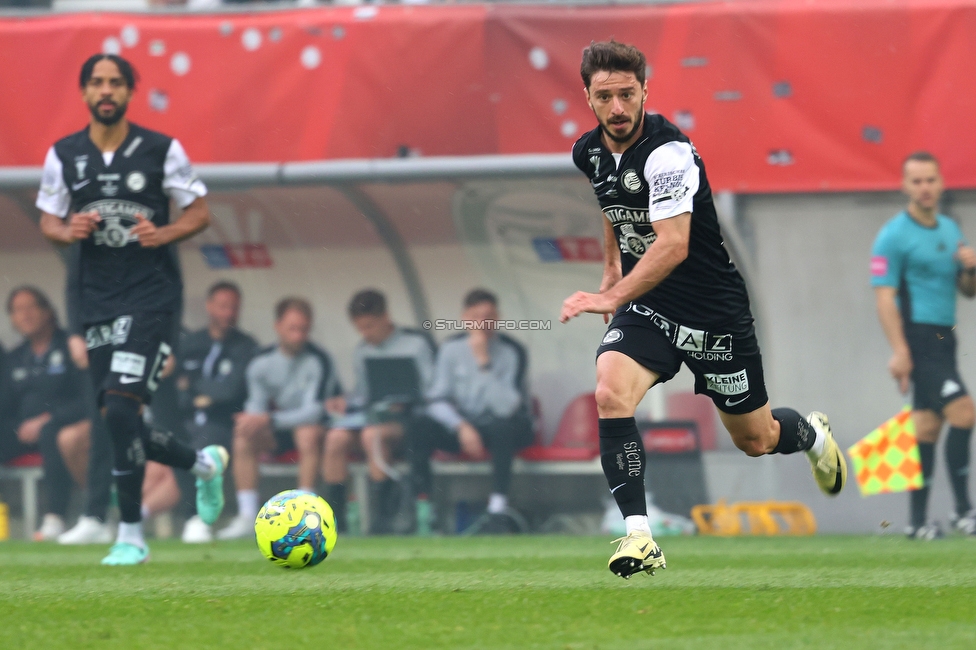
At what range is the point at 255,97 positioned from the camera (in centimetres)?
918

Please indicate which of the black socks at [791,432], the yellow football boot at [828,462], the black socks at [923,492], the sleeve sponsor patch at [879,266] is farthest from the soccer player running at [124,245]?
the black socks at [923,492]

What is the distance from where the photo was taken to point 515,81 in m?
8.91

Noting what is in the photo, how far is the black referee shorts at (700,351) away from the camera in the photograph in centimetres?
491

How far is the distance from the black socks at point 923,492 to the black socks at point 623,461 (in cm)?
410

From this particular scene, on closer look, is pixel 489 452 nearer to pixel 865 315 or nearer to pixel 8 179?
pixel 865 315

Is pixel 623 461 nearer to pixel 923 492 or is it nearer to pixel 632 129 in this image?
pixel 632 129

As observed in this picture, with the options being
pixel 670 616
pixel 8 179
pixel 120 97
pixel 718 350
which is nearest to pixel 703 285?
pixel 718 350

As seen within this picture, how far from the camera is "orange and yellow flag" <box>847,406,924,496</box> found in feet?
27.5

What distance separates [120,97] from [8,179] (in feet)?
9.53

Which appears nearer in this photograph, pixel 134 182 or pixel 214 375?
pixel 134 182

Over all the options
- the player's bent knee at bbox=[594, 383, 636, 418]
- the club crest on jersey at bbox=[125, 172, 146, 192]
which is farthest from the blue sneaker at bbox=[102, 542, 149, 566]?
the player's bent knee at bbox=[594, 383, 636, 418]

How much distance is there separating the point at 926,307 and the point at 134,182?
4.75 m

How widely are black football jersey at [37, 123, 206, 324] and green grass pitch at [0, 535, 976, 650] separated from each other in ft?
4.22
